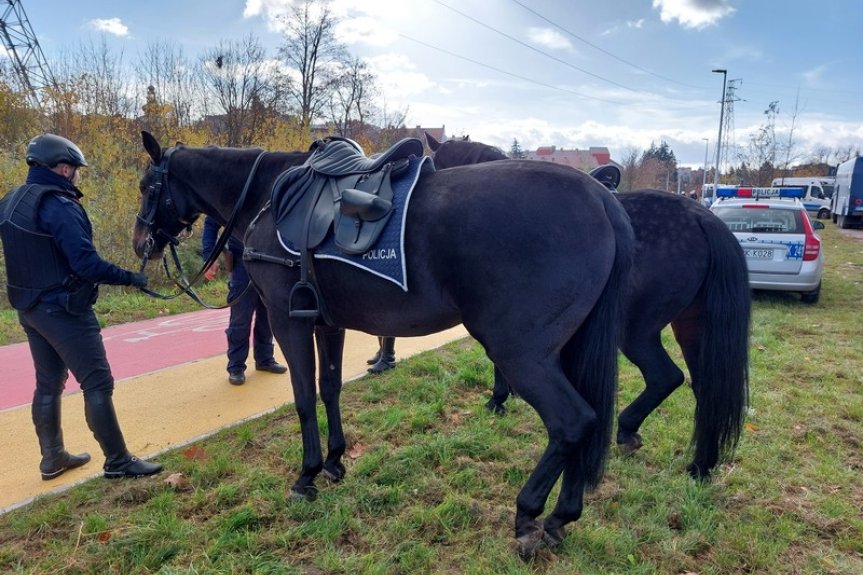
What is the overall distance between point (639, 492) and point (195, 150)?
3.63m

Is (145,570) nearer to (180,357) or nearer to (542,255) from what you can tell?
(542,255)

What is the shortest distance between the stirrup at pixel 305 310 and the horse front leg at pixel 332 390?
394 mm

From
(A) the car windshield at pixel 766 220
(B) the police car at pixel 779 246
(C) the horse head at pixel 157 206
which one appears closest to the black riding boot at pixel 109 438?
(C) the horse head at pixel 157 206

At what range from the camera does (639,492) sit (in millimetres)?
3096

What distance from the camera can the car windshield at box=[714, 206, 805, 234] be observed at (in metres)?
8.38

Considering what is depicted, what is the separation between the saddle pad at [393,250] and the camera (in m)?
2.56

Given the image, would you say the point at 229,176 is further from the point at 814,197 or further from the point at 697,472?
the point at 814,197

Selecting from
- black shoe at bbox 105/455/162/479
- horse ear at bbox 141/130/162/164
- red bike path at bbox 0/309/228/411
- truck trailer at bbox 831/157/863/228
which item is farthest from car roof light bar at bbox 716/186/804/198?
black shoe at bbox 105/455/162/479

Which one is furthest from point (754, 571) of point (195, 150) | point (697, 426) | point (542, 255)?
point (195, 150)

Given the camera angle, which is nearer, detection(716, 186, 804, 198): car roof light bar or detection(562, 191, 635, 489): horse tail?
detection(562, 191, 635, 489): horse tail

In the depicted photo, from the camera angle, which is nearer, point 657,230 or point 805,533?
point 805,533

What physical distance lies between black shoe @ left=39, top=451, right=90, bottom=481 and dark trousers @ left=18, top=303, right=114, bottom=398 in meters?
0.42

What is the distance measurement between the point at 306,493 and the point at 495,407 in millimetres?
1791

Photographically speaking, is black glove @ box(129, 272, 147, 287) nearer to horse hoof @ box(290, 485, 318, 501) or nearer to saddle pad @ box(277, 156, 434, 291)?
saddle pad @ box(277, 156, 434, 291)
